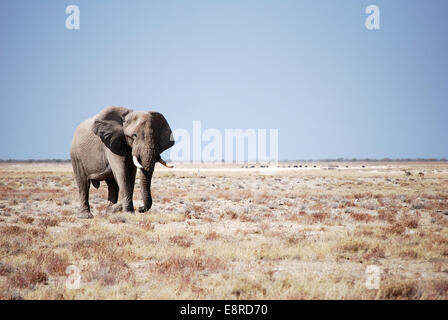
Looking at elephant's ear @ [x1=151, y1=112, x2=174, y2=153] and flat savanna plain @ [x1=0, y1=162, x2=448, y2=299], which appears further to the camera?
elephant's ear @ [x1=151, y1=112, x2=174, y2=153]

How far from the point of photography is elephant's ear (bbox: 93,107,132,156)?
12703mm

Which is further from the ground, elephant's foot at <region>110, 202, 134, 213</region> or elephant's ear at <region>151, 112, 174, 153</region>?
elephant's ear at <region>151, 112, 174, 153</region>

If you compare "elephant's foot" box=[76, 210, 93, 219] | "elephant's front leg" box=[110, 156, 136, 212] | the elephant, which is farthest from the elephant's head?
"elephant's foot" box=[76, 210, 93, 219]

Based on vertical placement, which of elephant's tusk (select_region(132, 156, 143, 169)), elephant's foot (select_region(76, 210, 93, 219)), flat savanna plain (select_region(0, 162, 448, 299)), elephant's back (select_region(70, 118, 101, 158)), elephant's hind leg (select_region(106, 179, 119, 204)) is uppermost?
elephant's back (select_region(70, 118, 101, 158))

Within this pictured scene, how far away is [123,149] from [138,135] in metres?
1.12

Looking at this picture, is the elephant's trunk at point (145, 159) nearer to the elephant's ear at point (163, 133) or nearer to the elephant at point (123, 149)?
the elephant at point (123, 149)

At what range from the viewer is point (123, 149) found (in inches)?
503

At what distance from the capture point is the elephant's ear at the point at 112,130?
12.7m

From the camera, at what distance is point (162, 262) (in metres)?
7.34

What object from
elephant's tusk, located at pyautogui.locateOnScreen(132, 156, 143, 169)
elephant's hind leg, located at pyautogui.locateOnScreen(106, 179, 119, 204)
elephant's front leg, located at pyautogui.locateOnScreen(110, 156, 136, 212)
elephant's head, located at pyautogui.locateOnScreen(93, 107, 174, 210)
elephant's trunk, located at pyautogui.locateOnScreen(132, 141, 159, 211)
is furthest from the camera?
elephant's hind leg, located at pyautogui.locateOnScreen(106, 179, 119, 204)

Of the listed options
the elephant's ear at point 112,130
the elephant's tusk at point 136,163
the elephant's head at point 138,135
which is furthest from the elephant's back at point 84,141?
the elephant's tusk at point 136,163

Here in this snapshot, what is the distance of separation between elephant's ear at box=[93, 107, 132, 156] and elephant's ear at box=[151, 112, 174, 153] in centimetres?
125

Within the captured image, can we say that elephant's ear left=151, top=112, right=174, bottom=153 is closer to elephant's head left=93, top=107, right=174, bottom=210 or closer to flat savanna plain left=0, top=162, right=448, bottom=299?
elephant's head left=93, top=107, right=174, bottom=210
